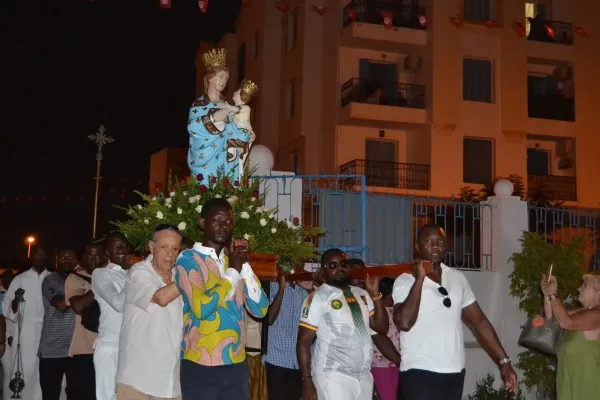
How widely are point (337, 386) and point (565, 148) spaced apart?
25.4m

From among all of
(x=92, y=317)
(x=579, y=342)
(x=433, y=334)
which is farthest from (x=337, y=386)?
(x=92, y=317)

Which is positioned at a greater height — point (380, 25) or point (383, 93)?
point (380, 25)

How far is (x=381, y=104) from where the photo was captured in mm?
27531

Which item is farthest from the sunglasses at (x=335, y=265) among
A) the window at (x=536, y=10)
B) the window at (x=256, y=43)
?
the window at (x=256, y=43)

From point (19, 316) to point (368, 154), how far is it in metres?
18.3

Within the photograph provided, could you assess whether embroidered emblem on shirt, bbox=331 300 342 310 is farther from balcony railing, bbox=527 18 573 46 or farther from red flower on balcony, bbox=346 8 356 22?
balcony railing, bbox=527 18 573 46

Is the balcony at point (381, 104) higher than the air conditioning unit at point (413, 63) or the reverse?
the reverse

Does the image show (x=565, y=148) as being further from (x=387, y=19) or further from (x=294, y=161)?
(x=294, y=161)

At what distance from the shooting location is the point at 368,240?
13148mm

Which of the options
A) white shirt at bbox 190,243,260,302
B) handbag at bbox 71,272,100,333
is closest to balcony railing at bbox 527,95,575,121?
handbag at bbox 71,272,100,333

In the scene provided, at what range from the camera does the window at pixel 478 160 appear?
28.2m

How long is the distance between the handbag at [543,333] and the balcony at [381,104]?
19778 millimetres

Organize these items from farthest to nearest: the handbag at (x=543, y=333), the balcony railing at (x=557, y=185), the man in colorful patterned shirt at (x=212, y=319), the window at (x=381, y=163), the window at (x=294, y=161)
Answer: the window at (x=294, y=161), the balcony railing at (x=557, y=185), the window at (x=381, y=163), the handbag at (x=543, y=333), the man in colorful patterned shirt at (x=212, y=319)

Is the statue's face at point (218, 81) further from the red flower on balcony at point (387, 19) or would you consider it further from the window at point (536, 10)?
the window at point (536, 10)
